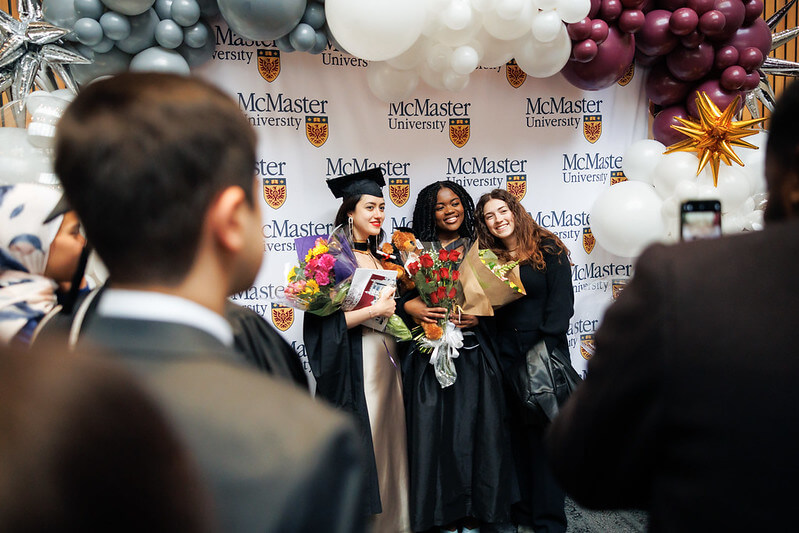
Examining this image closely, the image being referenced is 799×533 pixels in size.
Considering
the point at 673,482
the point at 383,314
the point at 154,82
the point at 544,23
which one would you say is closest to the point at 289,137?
the point at 383,314

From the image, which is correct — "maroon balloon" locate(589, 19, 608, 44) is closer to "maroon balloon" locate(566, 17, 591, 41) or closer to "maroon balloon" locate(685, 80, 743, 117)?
"maroon balloon" locate(566, 17, 591, 41)

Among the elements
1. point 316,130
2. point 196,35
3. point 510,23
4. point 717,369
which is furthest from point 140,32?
point 717,369

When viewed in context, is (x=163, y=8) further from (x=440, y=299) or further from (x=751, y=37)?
(x=751, y=37)

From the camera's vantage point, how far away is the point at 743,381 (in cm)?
73

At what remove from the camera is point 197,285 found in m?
0.71

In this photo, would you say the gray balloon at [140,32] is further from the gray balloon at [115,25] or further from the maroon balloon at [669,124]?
the maroon balloon at [669,124]

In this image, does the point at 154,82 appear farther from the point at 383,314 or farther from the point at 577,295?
the point at 577,295

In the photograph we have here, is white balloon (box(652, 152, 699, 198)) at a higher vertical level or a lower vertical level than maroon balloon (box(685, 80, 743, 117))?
lower

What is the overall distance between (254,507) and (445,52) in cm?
266

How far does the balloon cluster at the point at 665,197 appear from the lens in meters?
3.07

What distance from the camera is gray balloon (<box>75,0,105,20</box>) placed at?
2308 millimetres

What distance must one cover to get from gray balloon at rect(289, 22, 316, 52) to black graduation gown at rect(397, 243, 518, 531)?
160cm

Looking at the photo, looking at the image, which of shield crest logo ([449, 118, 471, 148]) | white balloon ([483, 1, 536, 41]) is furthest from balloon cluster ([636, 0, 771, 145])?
shield crest logo ([449, 118, 471, 148])

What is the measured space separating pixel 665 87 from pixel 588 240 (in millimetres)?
1042
